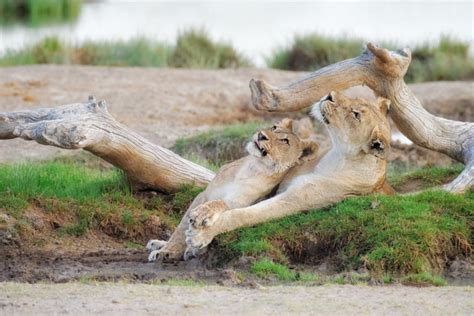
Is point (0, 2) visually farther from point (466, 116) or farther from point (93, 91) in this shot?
point (466, 116)

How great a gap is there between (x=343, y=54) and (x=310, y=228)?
12.5 metres

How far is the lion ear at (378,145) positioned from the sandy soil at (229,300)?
1400 millimetres

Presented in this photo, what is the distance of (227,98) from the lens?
51.8 feet

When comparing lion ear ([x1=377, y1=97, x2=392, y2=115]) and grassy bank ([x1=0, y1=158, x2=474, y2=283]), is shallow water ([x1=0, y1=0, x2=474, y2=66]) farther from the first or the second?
lion ear ([x1=377, y1=97, x2=392, y2=115])

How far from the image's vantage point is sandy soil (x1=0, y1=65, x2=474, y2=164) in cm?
1408

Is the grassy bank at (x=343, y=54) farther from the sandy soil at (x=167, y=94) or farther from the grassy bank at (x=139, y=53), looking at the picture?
the sandy soil at (x=167, y=94)

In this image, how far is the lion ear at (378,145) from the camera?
314 inches

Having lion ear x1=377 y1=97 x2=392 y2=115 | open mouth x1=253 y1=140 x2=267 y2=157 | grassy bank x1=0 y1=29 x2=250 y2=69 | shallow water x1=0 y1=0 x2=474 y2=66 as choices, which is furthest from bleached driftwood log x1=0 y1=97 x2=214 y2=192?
shallow water x1=0 y1=0 x2=474 y2=66

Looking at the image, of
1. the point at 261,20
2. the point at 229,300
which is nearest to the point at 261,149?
the point at 229,300

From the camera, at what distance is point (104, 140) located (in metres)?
8.98

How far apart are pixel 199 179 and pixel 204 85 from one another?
268 inches

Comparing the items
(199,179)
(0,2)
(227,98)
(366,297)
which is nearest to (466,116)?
(227,98)

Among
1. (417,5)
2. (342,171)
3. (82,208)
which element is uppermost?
(342,171)

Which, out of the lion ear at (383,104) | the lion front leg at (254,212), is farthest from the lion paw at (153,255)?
the lion ear at (383,104)
